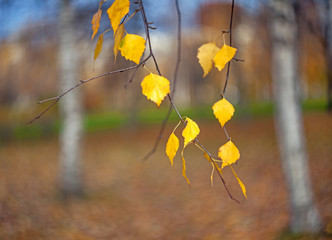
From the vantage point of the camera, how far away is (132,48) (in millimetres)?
787

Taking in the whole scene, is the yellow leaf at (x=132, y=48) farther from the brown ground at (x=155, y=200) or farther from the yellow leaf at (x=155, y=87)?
the brown ground at (x=155, y=200)

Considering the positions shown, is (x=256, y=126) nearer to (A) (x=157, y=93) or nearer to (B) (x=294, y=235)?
(B) (x=294, y=235)

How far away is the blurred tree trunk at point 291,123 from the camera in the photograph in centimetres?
299

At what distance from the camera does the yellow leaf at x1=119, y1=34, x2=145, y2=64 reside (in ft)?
2.57

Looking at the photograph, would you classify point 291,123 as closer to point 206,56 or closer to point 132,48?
point 206,56

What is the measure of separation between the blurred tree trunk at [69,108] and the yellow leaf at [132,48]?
14.4 ft

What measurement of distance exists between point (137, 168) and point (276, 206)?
4355 millimetres

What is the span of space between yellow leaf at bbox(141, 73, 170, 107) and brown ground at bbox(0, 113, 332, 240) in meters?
3.36

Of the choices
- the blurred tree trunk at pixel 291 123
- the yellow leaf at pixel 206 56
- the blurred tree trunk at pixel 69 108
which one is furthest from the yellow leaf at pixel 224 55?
the blurred tree trunk at pixel 69 108

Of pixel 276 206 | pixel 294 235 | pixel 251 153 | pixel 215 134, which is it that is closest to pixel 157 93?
pixel 294 235

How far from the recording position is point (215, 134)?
12156mm

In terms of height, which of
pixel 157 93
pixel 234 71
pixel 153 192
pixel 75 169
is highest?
pixel 234 71

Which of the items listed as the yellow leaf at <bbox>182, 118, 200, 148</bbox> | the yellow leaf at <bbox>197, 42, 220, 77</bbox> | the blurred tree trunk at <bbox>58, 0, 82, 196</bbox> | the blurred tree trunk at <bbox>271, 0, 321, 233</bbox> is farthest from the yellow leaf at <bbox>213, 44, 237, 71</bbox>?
the blurred tree trunk at <bbox>58, 0, 82, 196</bbox>

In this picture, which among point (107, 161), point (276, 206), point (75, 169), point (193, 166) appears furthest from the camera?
point (107, 161)
